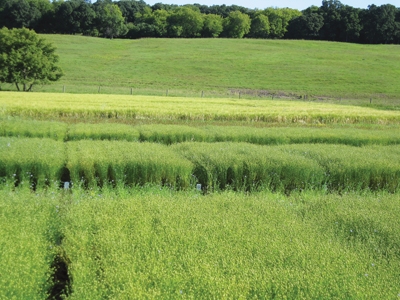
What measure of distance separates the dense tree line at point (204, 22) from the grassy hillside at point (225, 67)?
1722 cm

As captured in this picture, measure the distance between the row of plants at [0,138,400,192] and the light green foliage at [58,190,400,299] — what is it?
290cm

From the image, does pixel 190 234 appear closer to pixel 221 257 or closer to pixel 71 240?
pixel 221 257

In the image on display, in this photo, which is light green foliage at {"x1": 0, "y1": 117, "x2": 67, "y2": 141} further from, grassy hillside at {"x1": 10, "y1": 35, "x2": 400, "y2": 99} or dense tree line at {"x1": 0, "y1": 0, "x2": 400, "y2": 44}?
dense tree line at {"x1": 0, "y1": 0, "x2": 400, "y2": 44}

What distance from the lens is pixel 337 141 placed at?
17.5 metres

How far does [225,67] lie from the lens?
212ft

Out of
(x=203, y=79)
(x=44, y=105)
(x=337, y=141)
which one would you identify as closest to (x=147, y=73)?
(x=203, y=79)

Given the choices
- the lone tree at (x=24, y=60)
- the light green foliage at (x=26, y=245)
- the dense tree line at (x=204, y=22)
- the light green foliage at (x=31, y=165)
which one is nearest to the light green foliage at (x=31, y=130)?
the light green foliage at (x=31, y=165)

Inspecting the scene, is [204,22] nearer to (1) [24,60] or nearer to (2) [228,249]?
(1) [24,60]

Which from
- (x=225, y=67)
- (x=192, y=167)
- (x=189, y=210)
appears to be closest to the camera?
(x=189, y=210)

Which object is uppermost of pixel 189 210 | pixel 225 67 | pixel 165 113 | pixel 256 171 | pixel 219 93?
pixel 225 67

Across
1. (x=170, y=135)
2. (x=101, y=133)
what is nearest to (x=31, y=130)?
(x=101, y=133)

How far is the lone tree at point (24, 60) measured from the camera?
39906mm

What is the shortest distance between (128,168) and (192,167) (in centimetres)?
161

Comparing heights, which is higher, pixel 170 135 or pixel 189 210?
pixel 189 210
